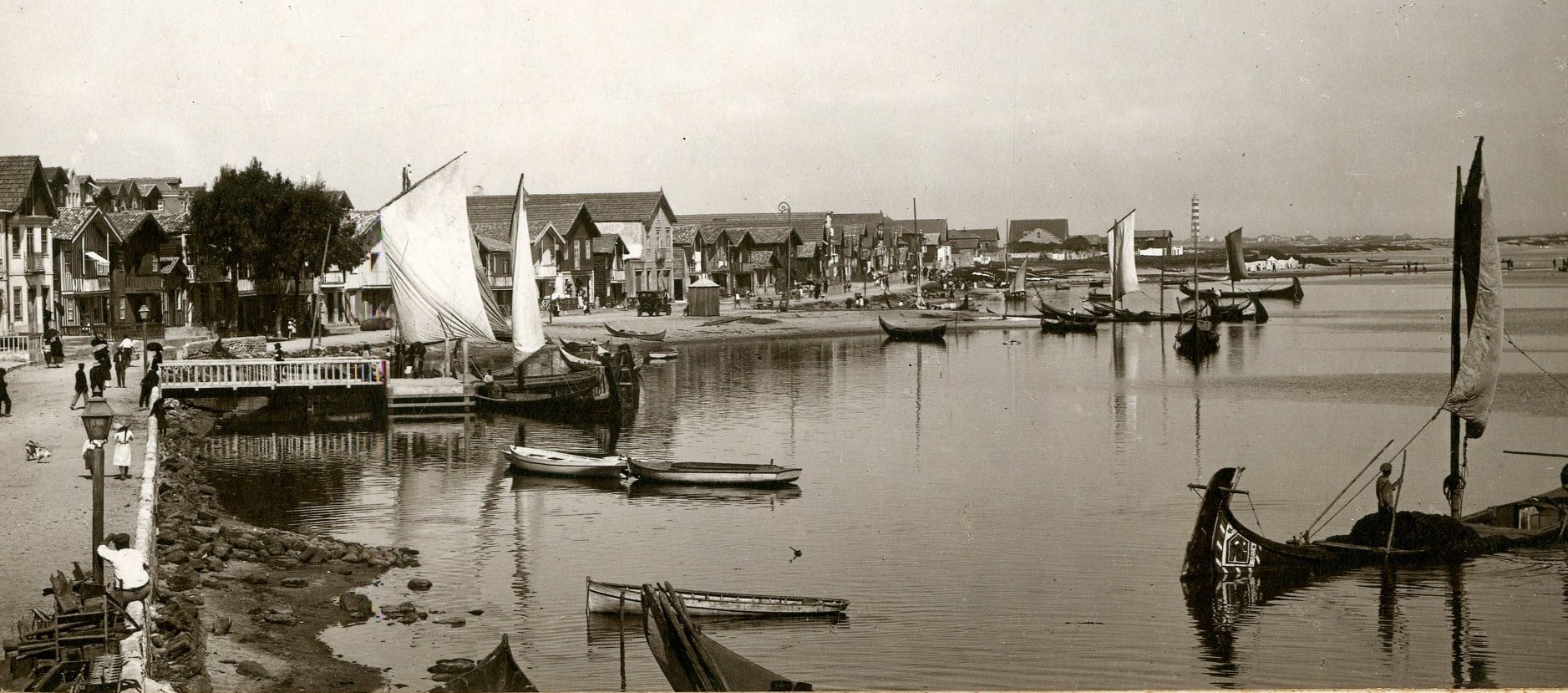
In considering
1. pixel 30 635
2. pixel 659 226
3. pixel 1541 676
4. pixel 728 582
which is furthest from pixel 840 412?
pixel 659 226

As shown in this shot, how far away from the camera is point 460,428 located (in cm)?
4147

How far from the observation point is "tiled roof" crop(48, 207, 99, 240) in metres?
55.5

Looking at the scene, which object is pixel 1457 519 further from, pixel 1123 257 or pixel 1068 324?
pixel 1123 257

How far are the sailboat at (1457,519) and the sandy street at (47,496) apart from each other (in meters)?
16.2

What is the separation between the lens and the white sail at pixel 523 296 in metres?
42.3

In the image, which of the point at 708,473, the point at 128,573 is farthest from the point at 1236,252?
the point at 128,573

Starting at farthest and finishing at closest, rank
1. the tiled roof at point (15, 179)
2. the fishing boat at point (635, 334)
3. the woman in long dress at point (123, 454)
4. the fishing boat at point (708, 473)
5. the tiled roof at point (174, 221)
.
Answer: the fishing boat at point (635, 334)
the tiled roof at point (174, 221)
the tiled roof at point (15, 179)
the fishing boat at point (708, 473)
the woman in long dress at point (123, 454)

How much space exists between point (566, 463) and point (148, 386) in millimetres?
10261

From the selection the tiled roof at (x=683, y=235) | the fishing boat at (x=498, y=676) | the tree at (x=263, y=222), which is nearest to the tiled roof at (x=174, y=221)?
the tree at (x=263, y=222)

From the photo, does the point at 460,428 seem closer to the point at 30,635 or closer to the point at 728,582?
the point at 728,582

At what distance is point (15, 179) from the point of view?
144 feet

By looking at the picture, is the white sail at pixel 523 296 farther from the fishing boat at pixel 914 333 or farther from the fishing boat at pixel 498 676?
the fishing boat at pixel 914 333

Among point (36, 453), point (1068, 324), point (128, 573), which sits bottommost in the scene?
point (128, 573)

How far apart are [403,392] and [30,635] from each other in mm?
30393
